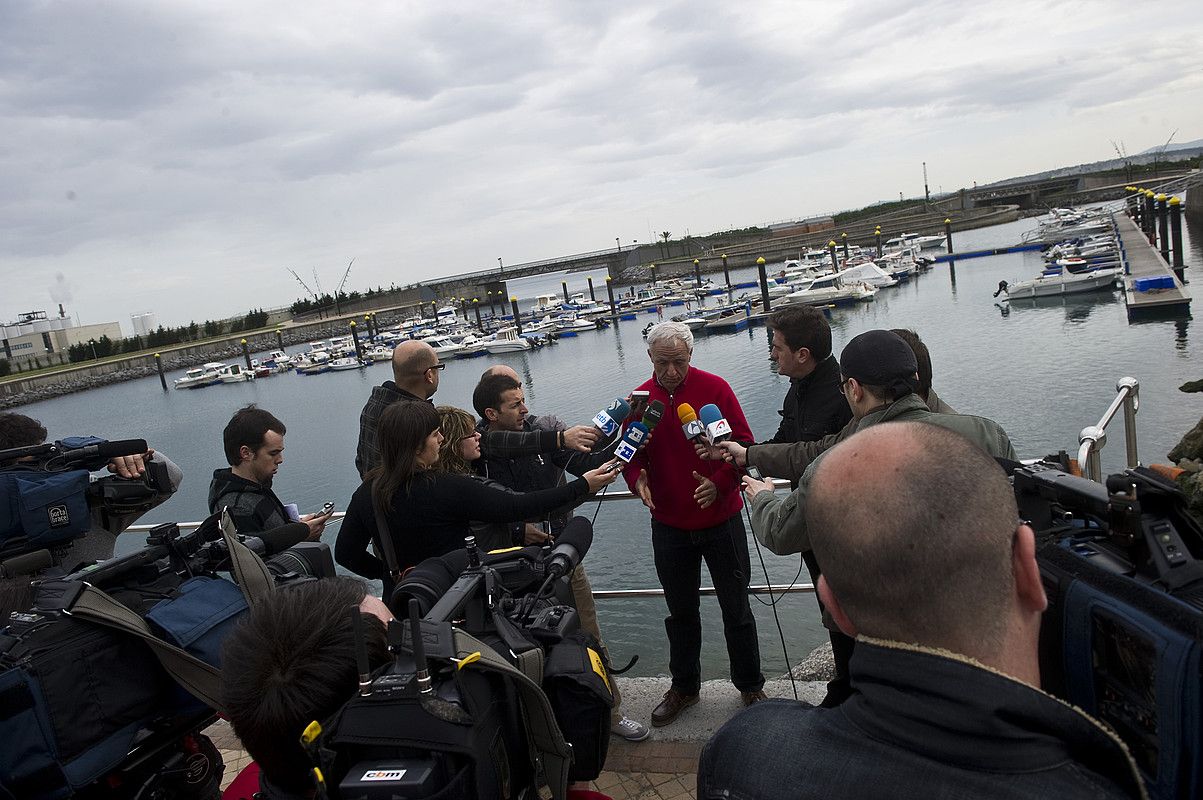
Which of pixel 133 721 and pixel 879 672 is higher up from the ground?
pixel 879 672

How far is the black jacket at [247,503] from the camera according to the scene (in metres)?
3.10

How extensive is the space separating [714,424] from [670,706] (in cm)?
127

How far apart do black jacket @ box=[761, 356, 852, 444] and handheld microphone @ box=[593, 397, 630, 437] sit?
0.64 m

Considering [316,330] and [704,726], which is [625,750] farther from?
[316,330]

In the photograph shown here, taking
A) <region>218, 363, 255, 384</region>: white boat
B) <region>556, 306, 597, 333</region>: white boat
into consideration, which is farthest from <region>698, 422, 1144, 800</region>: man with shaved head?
<region>218, 363, 255, 384</region>: white boat

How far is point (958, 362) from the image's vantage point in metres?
24.6

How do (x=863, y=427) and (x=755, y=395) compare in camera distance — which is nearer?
(x=863, y=427)

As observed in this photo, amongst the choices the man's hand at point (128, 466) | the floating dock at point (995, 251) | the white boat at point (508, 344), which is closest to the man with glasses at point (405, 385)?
the man's hand at point (128, 466)

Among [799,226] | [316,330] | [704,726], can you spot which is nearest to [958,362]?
[704,726]

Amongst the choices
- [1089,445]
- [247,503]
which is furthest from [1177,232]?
[247,503]

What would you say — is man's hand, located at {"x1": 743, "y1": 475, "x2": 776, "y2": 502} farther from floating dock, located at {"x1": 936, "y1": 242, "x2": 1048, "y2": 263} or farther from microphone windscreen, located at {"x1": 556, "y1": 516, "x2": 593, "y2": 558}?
floating dock, located at {"x1": 936, "y1": 242, "x2": 1048, "y2": 263}

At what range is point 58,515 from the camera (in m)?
2.62

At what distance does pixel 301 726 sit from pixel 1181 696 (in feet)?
4.46

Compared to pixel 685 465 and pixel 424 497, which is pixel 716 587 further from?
pixel 424 497
